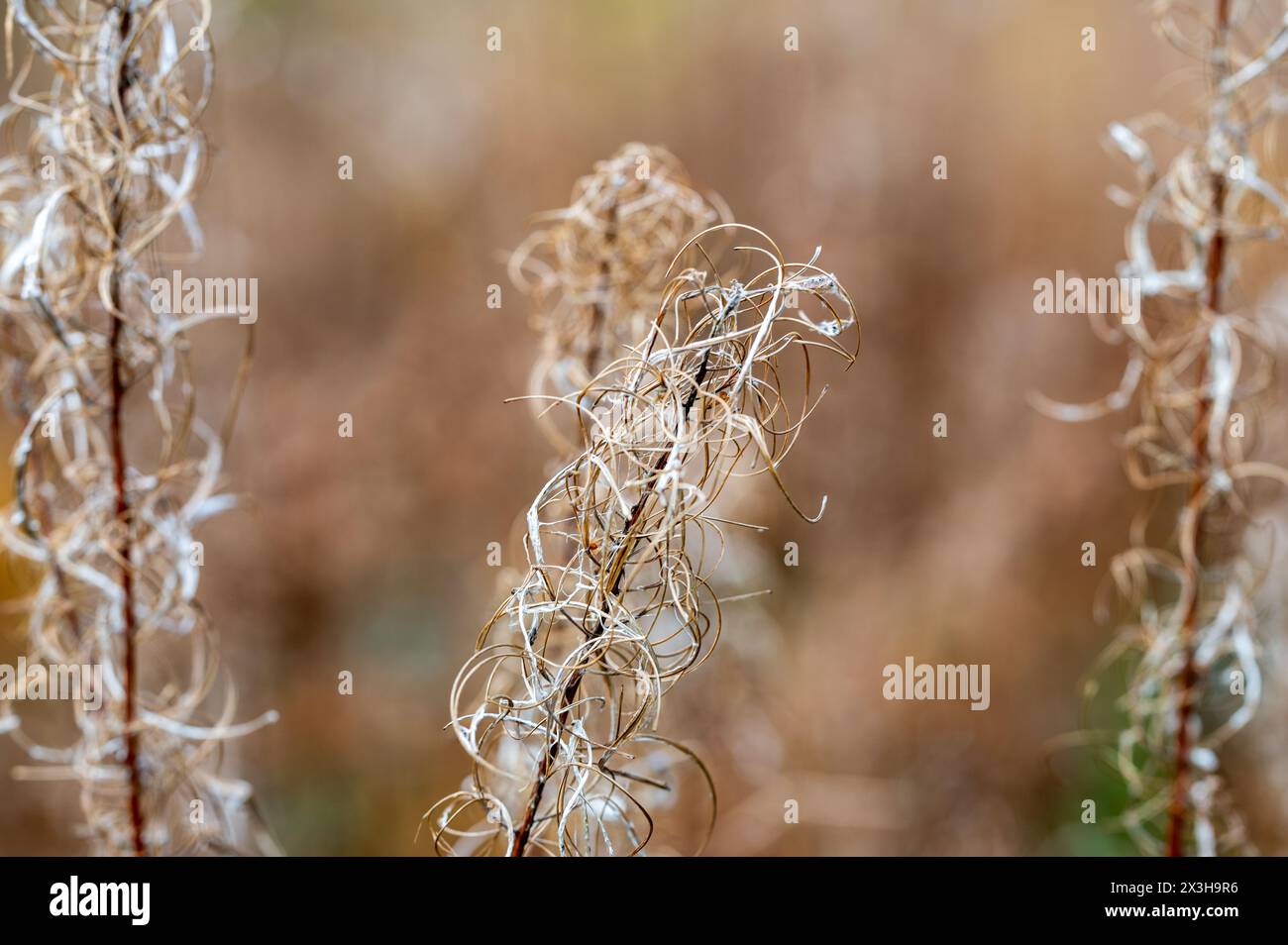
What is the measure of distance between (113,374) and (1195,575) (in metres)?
0.75

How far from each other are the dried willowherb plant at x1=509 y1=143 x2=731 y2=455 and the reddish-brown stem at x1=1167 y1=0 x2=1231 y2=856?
0.37 m

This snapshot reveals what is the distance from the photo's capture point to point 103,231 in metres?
0.58

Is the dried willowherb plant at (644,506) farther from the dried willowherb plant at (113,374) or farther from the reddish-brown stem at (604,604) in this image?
the dried willowherb plant at (113,374)

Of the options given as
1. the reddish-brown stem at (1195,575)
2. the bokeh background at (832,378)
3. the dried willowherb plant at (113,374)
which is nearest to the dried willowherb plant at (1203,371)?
the reddish-brown stem at (1195,575)

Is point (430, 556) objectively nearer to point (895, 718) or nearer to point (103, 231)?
point (895, 718)

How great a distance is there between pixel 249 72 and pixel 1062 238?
1598mm

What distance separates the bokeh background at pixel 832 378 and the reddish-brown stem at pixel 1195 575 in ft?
3.36

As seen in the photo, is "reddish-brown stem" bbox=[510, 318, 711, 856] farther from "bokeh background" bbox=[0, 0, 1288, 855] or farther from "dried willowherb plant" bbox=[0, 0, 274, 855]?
"bokeh background" bbox=[0, 0, 1288, 855]

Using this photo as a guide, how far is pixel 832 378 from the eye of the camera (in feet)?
5.80

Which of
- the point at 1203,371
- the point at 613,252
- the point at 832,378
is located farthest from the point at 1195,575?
the point at 832,378

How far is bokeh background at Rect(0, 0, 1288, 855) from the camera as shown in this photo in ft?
5.66

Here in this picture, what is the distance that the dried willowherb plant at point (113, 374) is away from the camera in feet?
1.86

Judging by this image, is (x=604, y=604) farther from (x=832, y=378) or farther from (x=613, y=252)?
(x=832, y=378)
